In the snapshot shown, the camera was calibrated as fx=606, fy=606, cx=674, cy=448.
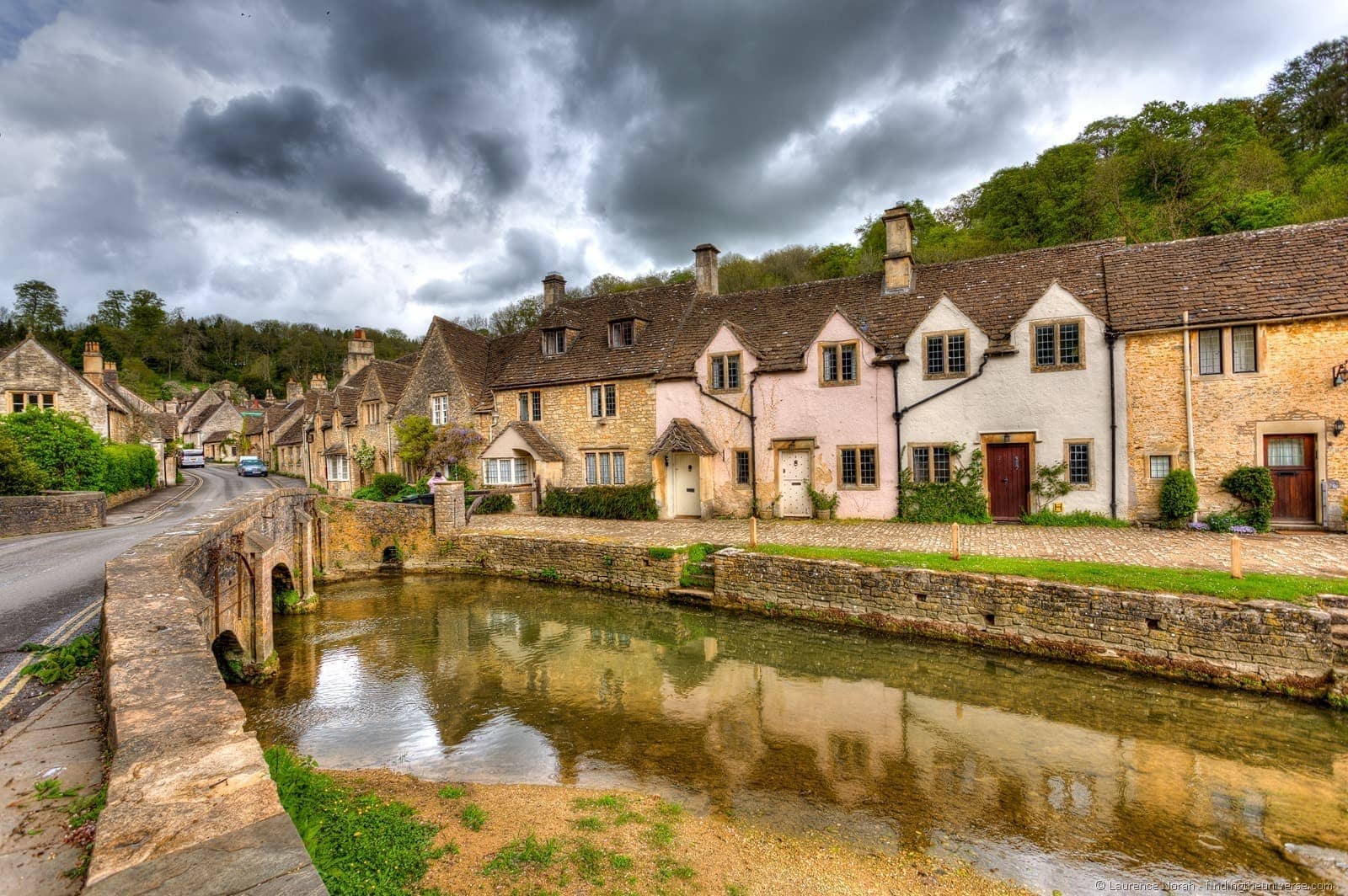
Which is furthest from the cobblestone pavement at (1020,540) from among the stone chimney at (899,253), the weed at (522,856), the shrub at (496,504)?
the weed at (522,856)

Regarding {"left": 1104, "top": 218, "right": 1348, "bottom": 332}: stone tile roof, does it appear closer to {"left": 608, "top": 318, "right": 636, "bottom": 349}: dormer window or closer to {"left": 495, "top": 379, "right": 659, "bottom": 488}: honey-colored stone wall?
{"left": 495, "top": 379, "right": 659, "bottom": 488}: honey-colored stone wall

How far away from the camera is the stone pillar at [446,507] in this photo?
22438 millimetres

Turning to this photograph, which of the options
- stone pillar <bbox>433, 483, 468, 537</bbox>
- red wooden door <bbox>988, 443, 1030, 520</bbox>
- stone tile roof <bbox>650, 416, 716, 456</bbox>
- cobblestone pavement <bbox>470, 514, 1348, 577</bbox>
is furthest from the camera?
stone tile roof <bbox>650, 416, 716, 456</bbox>

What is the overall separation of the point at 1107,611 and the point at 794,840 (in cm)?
851

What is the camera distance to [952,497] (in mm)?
20234

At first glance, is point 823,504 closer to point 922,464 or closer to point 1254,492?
point 922,464

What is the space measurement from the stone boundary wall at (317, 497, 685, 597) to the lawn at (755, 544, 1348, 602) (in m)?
6.75

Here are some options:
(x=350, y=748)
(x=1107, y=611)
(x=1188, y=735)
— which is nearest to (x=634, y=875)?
(x=350, y=748)

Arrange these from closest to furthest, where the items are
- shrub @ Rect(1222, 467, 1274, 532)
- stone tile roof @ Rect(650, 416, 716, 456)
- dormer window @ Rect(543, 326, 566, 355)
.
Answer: shrub @ Rect(1222, 467, 1274, 532) → stone tile roof @ Rect(650, 416, 716, 456) → dormer window @ Rect(543, 326, 566, 355)

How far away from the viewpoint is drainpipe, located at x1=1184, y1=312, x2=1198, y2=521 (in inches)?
683

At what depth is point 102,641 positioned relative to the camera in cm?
678

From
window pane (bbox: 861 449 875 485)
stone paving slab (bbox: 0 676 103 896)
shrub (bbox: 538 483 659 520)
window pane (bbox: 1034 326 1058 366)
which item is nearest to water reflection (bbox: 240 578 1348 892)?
stone paving slab (bbox: 0 676 103 896)

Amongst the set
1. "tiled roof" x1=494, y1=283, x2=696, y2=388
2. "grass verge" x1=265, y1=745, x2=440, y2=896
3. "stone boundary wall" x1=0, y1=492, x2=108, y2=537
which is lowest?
"grass verge" x1=265, y1=745, x2=440, y2=896

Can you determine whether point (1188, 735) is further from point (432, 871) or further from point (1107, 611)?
point (432, 871)
